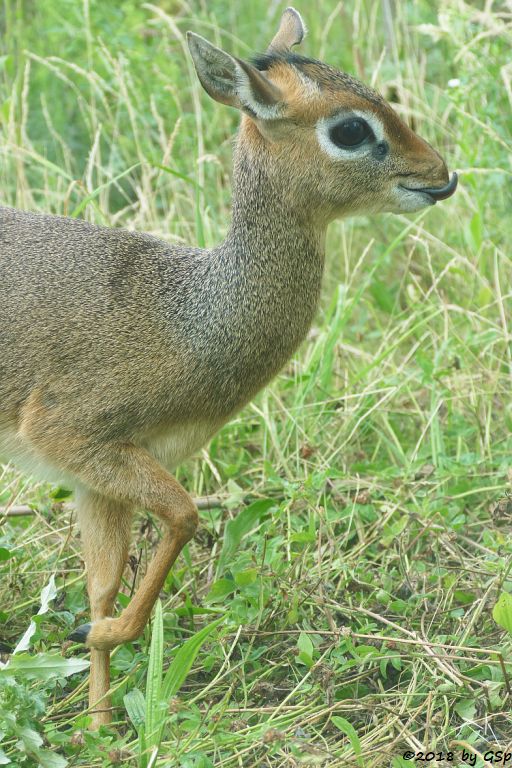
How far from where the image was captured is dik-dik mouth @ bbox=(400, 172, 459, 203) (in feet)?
10.9

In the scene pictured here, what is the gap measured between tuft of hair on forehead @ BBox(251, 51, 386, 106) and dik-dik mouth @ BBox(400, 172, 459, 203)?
275 mm

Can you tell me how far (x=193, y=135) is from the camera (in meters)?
5.73

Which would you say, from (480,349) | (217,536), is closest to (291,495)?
(217,536)

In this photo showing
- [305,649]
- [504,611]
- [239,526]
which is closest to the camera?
[504,611]

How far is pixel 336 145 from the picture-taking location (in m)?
3.30

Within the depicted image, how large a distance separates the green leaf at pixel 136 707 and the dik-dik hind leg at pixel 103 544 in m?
0.42

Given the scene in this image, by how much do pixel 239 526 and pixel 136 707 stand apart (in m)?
0.84

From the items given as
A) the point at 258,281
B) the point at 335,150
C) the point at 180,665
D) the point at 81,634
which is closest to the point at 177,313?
the point at 258,281

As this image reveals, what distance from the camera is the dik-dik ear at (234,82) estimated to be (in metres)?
3.08

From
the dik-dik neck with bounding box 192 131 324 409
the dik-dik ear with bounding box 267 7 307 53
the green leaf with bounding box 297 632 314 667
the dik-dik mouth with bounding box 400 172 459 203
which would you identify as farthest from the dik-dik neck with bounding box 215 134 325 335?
the green leaf with bounding box 297 632 314 667

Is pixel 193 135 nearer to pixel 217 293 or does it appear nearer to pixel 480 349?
pixel 480 349

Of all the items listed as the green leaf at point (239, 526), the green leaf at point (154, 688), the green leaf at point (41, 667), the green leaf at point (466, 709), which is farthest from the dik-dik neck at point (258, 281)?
the green leaf at point (466, 709)

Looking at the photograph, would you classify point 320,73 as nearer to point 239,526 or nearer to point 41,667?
point 239,526

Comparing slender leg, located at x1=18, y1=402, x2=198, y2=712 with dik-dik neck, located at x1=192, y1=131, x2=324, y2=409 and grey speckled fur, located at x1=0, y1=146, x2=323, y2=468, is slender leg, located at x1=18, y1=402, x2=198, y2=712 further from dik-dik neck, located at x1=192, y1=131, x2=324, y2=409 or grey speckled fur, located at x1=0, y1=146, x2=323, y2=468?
dik-dik neck, located at x1=192, y1=131, x2=324, y2=409
